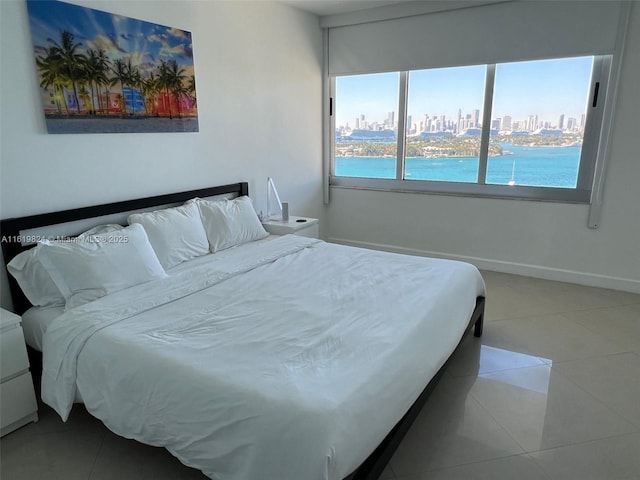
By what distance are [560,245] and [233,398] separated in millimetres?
3682

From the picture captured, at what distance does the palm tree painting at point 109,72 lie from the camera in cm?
244

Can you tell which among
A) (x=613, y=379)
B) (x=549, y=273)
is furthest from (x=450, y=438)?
(x=549, y=273)

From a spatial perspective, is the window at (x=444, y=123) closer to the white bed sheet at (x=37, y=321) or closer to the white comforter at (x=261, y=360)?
the white comforter at (x=261, y=360)

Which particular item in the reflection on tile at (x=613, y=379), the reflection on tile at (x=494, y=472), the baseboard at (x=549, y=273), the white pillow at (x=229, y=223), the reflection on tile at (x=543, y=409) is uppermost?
the white pillow at (x=229, y=223)

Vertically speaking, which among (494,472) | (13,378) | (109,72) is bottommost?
(494,472)

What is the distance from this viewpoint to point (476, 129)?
4.32 metres

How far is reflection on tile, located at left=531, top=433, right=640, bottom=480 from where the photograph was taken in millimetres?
1854

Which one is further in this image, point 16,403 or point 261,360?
point 16,403

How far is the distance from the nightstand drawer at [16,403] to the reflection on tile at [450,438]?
1814 mm

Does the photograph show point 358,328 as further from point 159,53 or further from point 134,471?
point 159,53

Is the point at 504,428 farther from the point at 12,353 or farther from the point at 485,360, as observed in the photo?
the point at 12,353

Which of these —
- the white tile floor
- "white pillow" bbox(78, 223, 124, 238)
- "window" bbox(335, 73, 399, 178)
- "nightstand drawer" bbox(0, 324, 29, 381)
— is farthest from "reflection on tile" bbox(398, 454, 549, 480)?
"window" bbox(335, 73, 399, 178)

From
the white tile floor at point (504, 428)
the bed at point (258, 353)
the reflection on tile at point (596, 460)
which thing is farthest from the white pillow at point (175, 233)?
the reflection on tile at point (596, 460)

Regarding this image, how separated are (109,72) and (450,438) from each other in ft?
9.64
